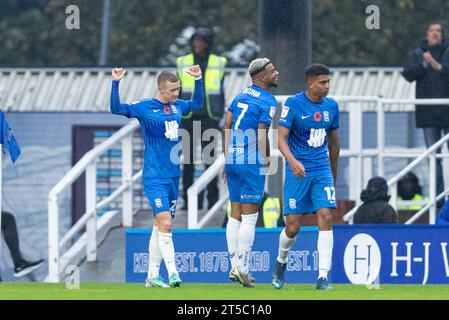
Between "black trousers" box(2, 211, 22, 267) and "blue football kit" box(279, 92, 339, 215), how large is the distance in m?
5.97

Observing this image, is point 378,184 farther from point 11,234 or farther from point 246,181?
point 11,234

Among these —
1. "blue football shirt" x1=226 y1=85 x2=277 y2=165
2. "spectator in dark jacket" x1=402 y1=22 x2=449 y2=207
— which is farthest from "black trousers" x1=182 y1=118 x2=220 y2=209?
"blue football shirt" x1=226 y1=85 x2=277 y2=165

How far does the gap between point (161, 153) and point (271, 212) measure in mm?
3548

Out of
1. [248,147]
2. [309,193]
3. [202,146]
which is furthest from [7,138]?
[309,193]

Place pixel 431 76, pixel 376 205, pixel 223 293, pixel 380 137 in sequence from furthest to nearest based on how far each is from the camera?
pixel 431 76 → pixel 380 137 → pixel 376 205 → pixel 223 293

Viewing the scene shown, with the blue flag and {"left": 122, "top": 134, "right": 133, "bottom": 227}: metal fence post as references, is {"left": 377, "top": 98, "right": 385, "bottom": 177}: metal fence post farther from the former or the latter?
the blue flag

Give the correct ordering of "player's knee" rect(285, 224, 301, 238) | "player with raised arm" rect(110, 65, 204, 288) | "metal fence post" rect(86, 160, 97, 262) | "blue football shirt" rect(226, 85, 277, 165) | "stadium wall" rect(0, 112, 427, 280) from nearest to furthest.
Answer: "player's knee" rect(285, 224, 301, 238)
"blue football shirt" rect(226, 85, 277, 165)
"player with raised arm" rect(110, 65, 204, 288)
"metal fence post" rect(86, 160, 97, 262)
"stadium wall" rect(0, 112, 427, 280)

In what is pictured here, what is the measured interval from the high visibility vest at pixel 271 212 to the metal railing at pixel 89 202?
1.76m

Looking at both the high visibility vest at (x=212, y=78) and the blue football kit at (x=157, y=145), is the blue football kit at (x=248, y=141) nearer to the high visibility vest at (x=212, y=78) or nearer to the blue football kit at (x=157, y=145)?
the blue football kit at (x=157, y=145)

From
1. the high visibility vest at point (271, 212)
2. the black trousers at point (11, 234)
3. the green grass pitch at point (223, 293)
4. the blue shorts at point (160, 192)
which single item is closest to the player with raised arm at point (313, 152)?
the green grass pitch at point (223, 293)

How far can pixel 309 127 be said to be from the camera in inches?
607

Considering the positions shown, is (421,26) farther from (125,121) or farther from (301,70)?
(301,70)

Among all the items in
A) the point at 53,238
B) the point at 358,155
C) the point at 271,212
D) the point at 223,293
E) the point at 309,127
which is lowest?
the point at 223,293

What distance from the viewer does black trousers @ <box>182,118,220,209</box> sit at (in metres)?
20.5
